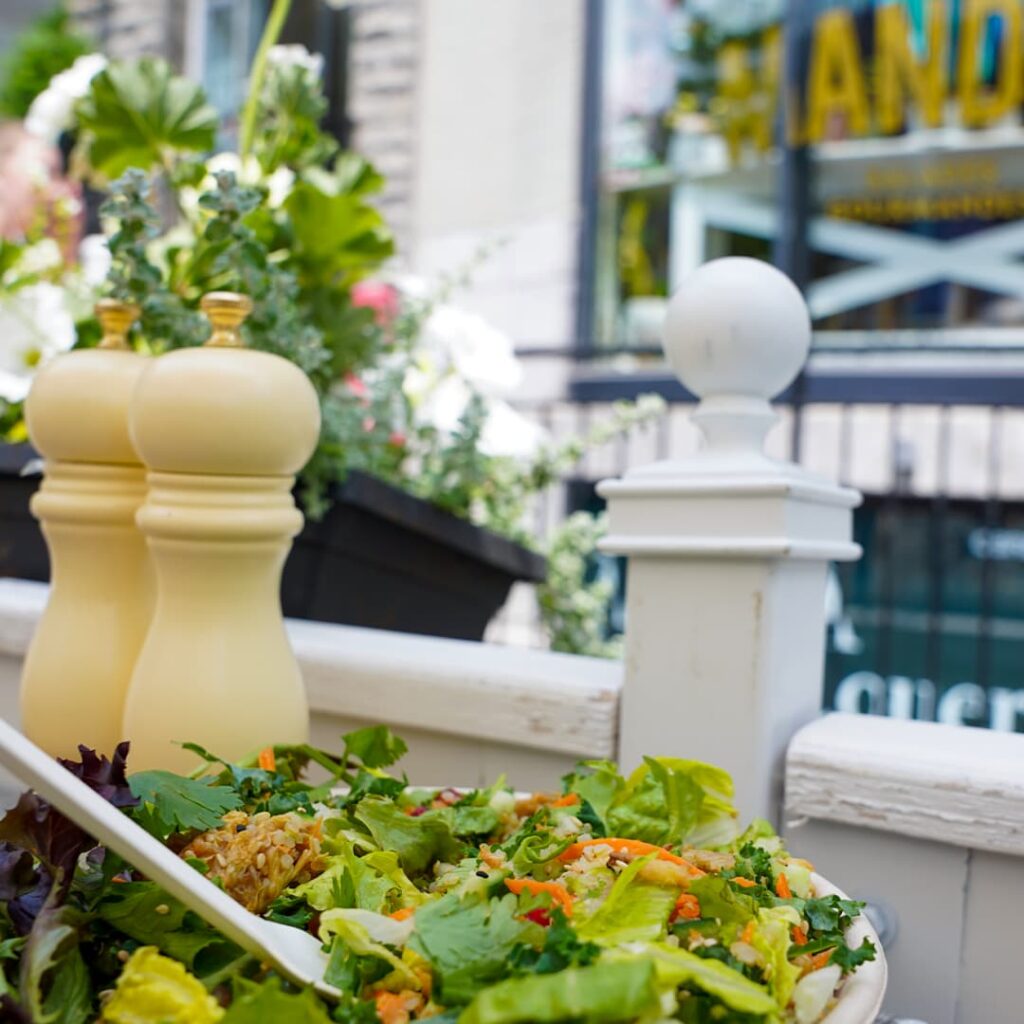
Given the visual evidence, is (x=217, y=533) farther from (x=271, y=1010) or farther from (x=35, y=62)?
(x=35, y=62)

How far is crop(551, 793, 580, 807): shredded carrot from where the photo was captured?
657 millimetres

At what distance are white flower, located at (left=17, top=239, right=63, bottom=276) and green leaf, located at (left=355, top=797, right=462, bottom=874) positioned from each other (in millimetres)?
1390

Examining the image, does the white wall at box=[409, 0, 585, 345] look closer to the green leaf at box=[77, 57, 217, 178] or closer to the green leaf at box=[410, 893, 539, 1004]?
the green leaf at box=[77, 57, 217, 178]

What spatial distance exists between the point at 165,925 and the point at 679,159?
16.7ft

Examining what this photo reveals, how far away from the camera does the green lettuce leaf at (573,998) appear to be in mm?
382

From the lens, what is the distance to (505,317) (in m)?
4.95

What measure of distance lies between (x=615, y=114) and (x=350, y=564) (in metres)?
4.23

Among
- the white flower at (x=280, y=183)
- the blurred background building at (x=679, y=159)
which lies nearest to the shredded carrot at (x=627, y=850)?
the white flower at (x=280, y=183)

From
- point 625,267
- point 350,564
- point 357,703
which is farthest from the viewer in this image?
point 625,267

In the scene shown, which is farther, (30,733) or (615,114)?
(615,114)

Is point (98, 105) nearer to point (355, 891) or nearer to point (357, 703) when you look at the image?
point (357, 703)

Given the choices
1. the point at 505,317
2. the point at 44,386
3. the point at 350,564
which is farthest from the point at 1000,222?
the point at 44,386

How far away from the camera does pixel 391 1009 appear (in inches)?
17.2

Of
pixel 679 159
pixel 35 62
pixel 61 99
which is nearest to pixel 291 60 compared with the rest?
pixel 61 99
